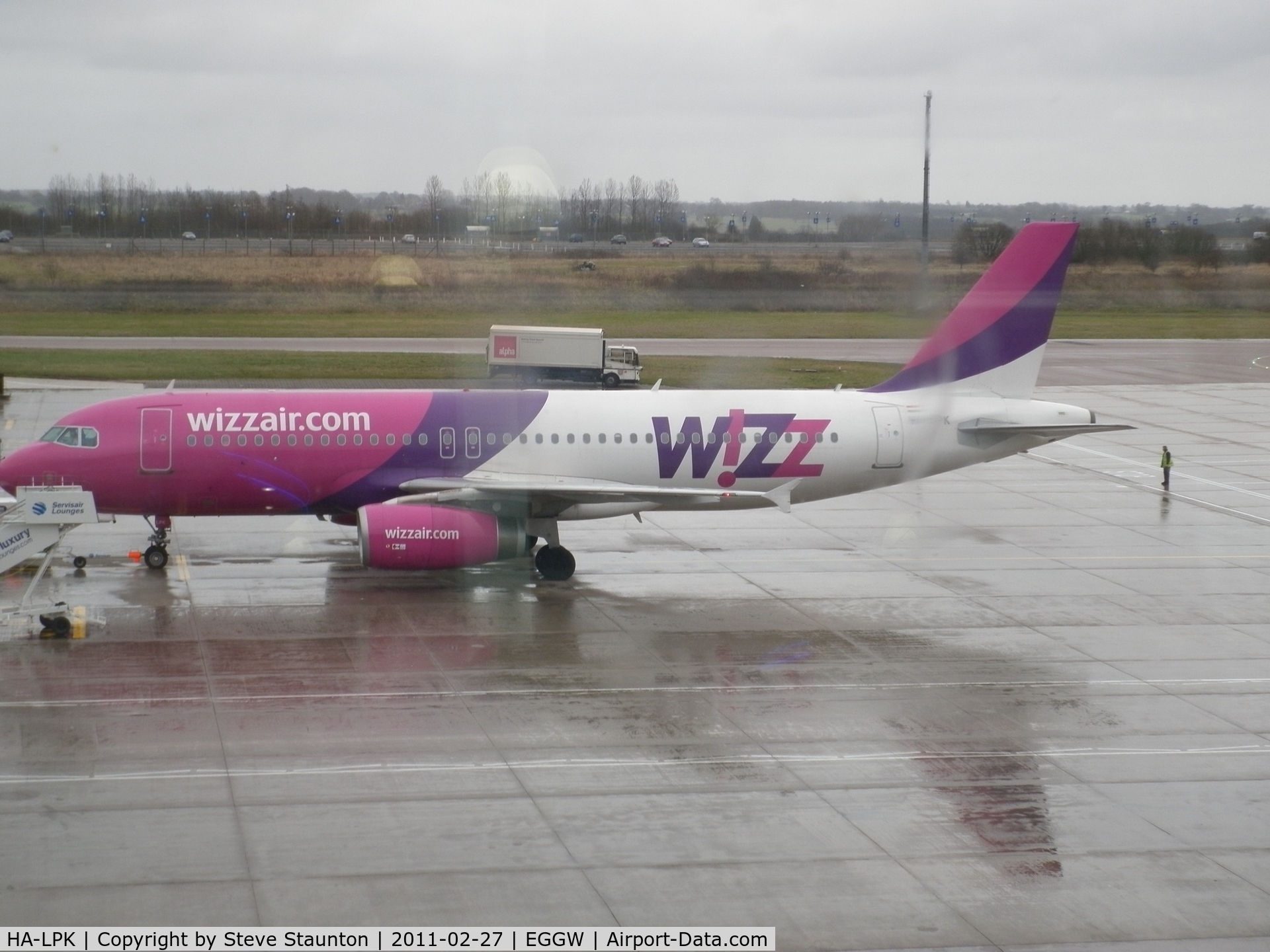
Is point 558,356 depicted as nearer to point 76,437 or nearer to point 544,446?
point 544,446

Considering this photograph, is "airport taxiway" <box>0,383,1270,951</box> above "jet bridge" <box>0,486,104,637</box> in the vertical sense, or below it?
below

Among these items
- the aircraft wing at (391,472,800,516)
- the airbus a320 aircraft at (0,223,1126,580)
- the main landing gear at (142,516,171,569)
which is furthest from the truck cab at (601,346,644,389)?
the main landing gear at (142,516,171,569)

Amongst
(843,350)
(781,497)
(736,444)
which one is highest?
(843,350)

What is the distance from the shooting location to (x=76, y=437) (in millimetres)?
30828

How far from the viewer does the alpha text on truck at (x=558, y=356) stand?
2638 inches

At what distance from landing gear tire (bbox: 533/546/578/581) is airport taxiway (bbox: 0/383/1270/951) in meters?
0.34

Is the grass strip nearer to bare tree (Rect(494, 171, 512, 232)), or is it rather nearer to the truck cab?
the truck cab

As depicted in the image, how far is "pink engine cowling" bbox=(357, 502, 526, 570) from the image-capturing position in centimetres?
2898

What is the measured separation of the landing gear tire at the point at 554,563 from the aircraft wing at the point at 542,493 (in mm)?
977

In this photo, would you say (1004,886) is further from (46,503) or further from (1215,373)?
(1215,373)

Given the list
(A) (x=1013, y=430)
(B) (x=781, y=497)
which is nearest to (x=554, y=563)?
(B) (x=781, y=497)

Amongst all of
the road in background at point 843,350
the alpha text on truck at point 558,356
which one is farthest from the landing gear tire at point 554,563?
the road in background at point 843,350

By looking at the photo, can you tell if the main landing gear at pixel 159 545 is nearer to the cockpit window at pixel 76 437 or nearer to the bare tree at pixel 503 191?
the cockpit window at pixel 76 437

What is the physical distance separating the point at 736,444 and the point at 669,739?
1188 centimetres
